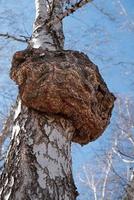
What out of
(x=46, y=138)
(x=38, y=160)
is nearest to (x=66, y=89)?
(x=46, y=138)

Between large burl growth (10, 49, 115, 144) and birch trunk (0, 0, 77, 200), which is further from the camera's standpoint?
large burl growth (10, 49, 115, 144)

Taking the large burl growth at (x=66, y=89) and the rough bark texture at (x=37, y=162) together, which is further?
the large burl growth at (x=66, y=89)

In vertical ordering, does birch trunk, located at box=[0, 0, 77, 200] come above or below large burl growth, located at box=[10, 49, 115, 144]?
below

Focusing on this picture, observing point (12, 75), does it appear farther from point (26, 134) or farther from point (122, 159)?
point (122, 159)

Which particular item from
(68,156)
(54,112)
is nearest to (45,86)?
(54,112)

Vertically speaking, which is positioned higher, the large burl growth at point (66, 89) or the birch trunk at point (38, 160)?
the large burl growth at point (66, 89)

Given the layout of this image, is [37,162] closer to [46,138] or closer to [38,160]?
[38,160]
